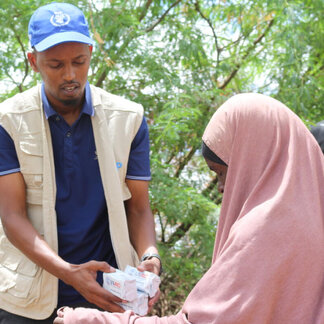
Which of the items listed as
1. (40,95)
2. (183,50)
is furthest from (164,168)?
(40,95)

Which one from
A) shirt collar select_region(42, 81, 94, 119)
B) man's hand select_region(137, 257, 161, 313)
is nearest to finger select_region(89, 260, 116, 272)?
man's hand select_region(137, 257, 161, 313)

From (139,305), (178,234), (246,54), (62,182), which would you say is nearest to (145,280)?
(139,305)

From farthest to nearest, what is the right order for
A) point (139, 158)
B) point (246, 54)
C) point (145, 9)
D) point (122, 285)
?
point (246, 54) < point (145, 9) < point (139, 158) < point (122, 285)

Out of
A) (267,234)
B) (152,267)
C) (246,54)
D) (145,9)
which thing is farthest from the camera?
(246,54)

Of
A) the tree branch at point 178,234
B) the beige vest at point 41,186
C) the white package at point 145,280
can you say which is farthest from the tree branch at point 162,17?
the white package at point 145,280

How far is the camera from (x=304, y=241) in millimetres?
1857

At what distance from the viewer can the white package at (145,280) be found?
2254mm

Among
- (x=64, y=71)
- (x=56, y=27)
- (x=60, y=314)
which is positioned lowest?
(x=60, y=314)

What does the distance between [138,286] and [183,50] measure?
2.44 meters

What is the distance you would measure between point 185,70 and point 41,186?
2.42 meters

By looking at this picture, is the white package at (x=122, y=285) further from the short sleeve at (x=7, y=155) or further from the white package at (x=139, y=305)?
the short sleeve at (x=7, y=155)

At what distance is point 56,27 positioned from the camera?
93.7 inches

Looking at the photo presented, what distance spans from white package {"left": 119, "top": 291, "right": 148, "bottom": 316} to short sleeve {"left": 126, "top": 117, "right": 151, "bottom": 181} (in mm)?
576

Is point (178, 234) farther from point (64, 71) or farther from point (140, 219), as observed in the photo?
point (64, 71)
